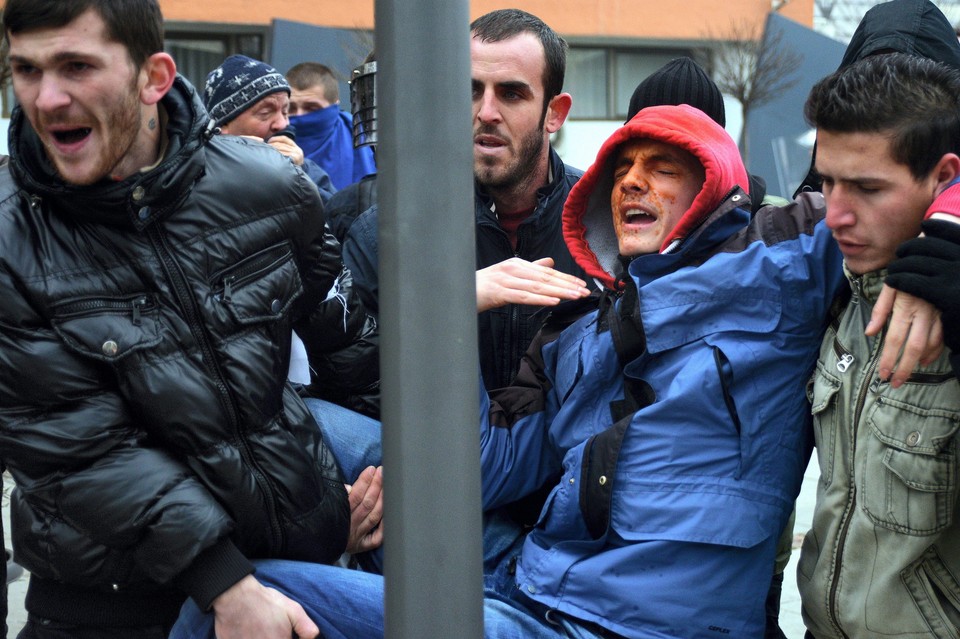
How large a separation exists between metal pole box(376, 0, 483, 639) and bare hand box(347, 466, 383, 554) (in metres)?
1.13

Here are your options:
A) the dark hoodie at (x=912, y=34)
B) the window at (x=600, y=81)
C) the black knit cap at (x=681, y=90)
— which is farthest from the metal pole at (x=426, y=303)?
the window at (x=600, y=81)

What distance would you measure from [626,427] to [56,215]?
1.12m

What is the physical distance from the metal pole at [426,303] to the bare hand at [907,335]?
2.72 feet

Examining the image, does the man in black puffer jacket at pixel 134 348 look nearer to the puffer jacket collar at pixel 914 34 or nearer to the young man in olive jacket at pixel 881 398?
the young man in olive jacket at pixel 881 398

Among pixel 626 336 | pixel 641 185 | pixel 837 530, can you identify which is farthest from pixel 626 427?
pixel 641 185

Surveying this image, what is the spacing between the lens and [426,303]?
130 cm

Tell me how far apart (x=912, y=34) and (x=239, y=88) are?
2.77 m

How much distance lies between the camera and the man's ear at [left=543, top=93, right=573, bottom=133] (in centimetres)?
334

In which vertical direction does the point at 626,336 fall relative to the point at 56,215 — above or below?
below

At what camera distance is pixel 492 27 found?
3.24 meters

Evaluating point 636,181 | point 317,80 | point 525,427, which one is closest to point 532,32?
point 636,181

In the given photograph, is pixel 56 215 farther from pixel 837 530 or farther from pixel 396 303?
pixel 837 530

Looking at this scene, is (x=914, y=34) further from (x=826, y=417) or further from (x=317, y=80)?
(x=317, y=80)

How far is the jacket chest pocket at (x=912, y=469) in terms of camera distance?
189 cm
